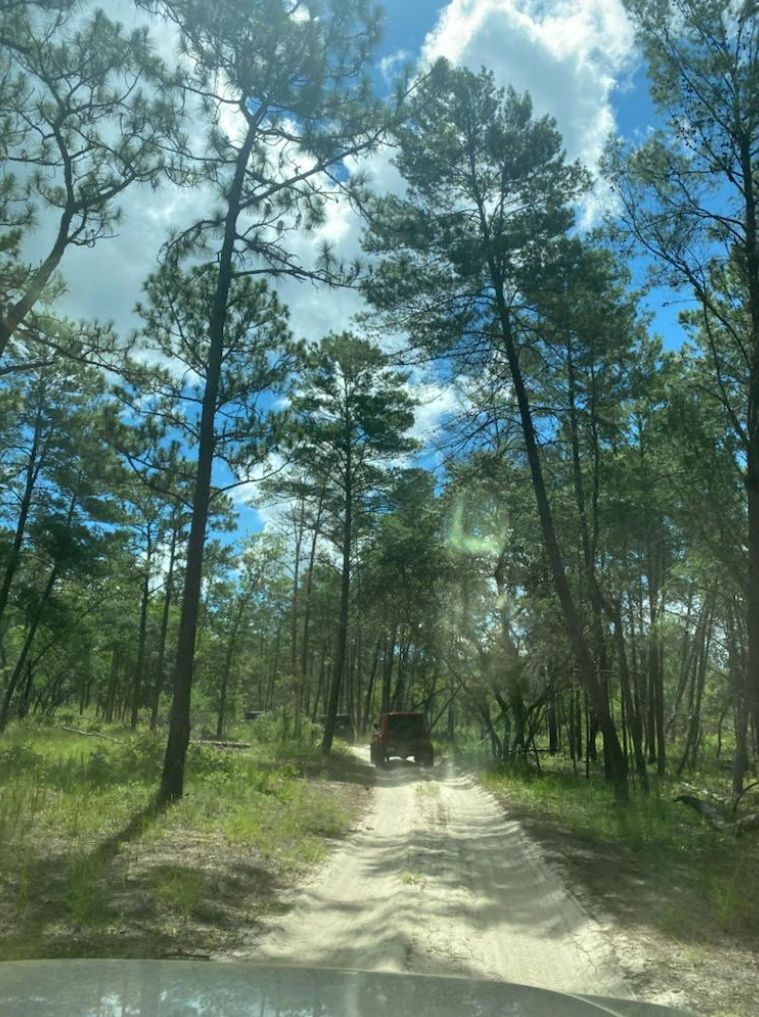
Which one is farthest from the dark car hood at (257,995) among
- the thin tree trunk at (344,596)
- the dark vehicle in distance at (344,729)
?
the dark vehicle in distance at (344,729)

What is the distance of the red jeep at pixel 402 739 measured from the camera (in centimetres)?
2625

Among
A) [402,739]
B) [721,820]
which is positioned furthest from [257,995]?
[402,739]

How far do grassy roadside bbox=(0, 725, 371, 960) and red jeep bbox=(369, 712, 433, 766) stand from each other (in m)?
10.3

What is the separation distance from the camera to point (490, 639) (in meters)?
26.4

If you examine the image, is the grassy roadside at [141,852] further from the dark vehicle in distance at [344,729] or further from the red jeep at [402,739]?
the dark vehicle in distance at [344,729]

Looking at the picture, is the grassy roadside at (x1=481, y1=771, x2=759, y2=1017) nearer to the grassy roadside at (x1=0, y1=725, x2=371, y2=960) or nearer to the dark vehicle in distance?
the grassy roadside at (x1=0, y1=725, x2=371, y2=960)

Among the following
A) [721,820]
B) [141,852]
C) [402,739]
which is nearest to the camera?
[141,852]

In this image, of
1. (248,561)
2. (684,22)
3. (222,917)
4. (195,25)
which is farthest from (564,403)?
(248,561)

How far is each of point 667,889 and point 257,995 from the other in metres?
5.87

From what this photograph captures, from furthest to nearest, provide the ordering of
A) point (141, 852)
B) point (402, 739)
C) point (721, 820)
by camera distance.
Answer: point (402, 739), point (721, 820), point (141, 852)

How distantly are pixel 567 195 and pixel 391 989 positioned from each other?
15471 millimetres

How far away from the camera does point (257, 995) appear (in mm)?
3123

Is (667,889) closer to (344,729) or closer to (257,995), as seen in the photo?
(257,995)

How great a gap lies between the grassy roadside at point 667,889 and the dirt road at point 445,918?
0.29 m
